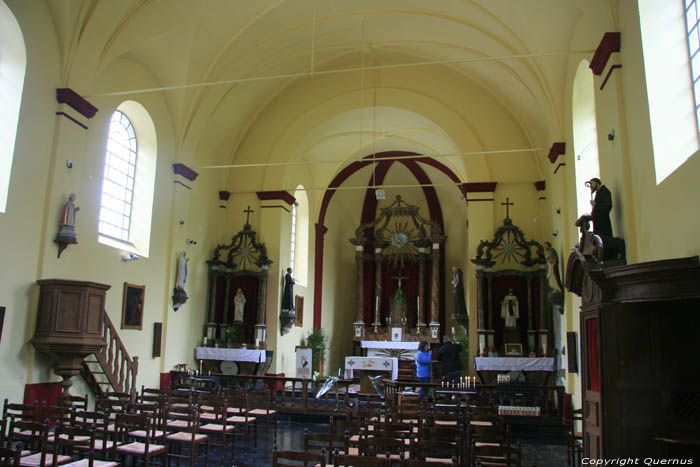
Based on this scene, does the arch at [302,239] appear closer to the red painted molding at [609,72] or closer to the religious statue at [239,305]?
the religious statue at [239,305]

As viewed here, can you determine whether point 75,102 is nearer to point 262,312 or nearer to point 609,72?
point 262,312

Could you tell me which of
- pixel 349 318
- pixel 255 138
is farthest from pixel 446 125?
pixel 349 318

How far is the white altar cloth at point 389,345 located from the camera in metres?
20.0

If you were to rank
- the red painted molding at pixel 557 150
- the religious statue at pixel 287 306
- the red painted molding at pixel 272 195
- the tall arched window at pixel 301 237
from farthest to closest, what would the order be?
the tall arched window at pixel 301 237
the red painted molding at pixel 272 195
the religious statue at pixel 287 306
the red painted molding at pixel 557 150

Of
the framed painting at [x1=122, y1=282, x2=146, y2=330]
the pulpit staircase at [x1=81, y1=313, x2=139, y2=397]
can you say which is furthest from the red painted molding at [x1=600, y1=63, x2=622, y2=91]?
the framed painting at [x1=122, y1=282, x2=146, y2=330]

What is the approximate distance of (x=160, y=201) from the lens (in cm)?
1402

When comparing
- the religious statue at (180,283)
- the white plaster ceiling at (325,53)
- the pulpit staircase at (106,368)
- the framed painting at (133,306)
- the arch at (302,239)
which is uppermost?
the white plaster ceiling at (325,53)

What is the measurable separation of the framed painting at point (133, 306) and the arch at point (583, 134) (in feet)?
31.0

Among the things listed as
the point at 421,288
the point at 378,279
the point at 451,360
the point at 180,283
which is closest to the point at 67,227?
the point at 180,283

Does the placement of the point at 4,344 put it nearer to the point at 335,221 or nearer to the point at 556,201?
the point at 556,201

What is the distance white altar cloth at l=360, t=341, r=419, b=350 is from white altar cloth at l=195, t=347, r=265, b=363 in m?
5.81

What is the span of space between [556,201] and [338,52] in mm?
7161

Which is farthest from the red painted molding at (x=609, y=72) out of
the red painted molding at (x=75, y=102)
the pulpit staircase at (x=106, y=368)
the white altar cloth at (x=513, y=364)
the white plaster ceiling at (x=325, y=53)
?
the pulpit staircase at (x=106, y=368)

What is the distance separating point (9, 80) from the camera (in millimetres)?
9883
